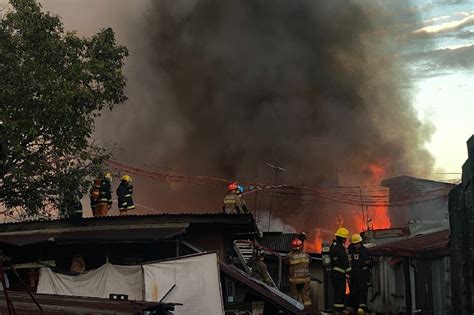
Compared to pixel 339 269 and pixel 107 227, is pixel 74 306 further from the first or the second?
pixel 339 269

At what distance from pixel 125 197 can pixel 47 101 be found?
4014 mm

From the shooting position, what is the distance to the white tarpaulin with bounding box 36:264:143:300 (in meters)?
10.3

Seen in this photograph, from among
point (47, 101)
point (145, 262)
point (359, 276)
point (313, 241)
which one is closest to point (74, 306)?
point (145, 262)

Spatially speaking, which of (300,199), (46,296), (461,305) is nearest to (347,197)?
(300,199)

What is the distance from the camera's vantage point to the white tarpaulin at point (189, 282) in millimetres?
9742

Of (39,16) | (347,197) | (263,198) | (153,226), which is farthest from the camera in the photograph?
(347,197)

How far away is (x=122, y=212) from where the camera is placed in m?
15.2

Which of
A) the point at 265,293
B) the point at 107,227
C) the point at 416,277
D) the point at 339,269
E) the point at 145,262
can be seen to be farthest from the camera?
the point at 416,277

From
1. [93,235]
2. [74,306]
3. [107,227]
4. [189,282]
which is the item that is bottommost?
[74,306]

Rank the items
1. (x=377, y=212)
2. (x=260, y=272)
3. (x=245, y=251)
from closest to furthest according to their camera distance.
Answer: (x=260, y=272)
(x=245, y=251)
(x=377, y=212)

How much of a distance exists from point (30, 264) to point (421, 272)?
8.54 metres

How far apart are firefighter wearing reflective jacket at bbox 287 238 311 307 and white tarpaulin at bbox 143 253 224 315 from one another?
3.38 metres

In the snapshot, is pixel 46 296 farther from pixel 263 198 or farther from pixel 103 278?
pixel 263 198

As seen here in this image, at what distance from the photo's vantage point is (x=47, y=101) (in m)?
12.1
